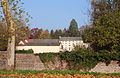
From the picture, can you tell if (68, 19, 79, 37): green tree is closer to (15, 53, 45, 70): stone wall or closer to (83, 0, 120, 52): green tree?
(83, 0, 120, 52): green tree

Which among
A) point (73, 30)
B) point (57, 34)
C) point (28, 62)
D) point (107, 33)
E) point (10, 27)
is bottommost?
point (57, 34)

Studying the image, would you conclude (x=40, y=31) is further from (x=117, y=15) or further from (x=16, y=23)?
(x=16, y=23)

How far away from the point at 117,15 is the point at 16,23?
13.3 meters

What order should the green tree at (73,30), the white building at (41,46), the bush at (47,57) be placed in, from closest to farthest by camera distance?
the bush at (47,57), the white building at (41,46), the green tree at (73,30)

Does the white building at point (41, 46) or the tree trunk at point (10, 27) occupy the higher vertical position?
the tree trunk at point (10, 27)

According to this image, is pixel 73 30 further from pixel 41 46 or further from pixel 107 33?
pixel 107 33

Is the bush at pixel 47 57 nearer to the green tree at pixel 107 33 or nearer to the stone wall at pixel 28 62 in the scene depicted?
the stone wall at pixel 28 62

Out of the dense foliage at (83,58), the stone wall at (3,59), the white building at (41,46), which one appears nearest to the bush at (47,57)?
the dense foliage at (83,58)

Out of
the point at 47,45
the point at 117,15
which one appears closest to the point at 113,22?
the point at 117,15

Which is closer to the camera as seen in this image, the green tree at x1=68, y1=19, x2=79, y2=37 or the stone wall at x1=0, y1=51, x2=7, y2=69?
the stone wall at x1=0, y1=51, x2=7, y2=69

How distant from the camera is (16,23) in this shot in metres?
15.4

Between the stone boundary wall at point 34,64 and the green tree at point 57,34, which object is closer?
the stone boundary wall at point 34,64

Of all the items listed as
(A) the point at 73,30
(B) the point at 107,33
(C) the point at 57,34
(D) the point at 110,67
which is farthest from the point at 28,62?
(A) the point at 73,30

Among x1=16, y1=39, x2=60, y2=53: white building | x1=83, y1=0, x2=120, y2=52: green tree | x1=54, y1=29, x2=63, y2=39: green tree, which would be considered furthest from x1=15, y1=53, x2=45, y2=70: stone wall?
x1=54, y1=29, x2=63, y2=39: green tree
